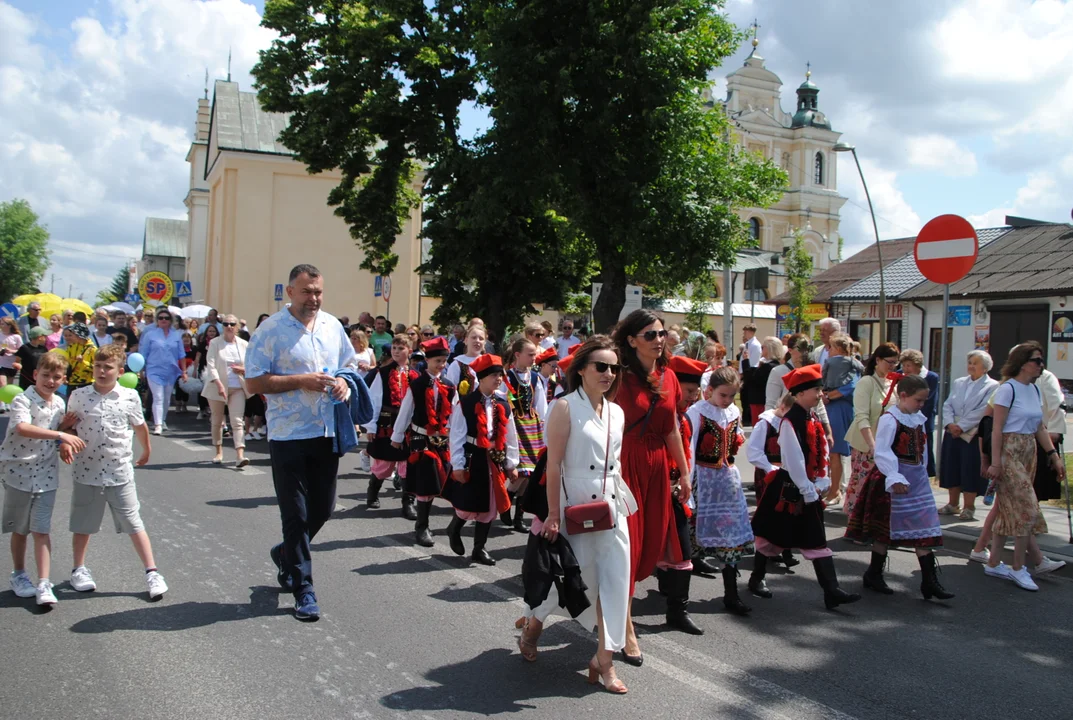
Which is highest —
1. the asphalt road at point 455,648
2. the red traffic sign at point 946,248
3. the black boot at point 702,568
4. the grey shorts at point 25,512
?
the red traffic sign at point 946,248

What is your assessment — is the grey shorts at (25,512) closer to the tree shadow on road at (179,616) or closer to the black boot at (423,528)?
the tree shadow on road at (179,616)

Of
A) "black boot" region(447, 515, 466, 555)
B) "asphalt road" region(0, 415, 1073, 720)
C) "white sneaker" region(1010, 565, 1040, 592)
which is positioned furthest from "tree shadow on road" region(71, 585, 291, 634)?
"white sneaker" region(1010, 565, 1040, 592)

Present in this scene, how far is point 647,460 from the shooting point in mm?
5105

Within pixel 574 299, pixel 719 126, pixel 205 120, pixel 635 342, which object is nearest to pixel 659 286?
pixel 574 299

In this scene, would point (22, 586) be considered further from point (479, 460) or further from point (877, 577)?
point (877, 577)

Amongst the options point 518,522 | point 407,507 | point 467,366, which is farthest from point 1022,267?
point 467,366

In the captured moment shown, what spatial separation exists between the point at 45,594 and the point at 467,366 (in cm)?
346

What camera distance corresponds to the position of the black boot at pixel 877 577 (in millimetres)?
6695

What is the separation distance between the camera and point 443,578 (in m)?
6.58

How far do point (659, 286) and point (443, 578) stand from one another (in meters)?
19.0

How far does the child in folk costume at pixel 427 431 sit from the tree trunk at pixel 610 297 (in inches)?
438

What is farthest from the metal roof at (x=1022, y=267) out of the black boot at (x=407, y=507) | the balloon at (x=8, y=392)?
the balloon at (x=8, y=392)

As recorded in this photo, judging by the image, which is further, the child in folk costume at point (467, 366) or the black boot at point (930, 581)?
the child in folk costume at point (467, 366)

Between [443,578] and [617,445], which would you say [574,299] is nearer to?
[443,578]
